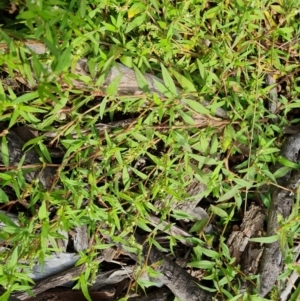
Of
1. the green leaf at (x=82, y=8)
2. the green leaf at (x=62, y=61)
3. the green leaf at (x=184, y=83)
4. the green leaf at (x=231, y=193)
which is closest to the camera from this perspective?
the green leaf at (x=62, y=61)

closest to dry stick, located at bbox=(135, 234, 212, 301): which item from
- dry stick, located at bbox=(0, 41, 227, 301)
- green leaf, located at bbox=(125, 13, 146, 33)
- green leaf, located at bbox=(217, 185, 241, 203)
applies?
dry stick, located at bbox=(0, 41, 227, 301)

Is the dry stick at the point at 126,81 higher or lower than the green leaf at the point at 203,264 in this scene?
higher

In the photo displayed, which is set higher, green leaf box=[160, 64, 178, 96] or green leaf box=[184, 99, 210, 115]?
green leaf box=[160, 64, 178, 96]

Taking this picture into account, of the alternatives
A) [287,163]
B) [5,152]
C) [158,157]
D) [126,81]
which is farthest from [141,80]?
[287,163]

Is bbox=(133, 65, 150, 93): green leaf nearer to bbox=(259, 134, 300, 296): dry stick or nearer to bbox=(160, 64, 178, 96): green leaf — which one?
bbox=(160, 64, 178, 96): green leaf

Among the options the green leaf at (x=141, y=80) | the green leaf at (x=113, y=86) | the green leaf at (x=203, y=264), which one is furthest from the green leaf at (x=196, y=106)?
the green leaf at (x=203, y=264)

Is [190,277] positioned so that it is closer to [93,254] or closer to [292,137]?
[93,254]

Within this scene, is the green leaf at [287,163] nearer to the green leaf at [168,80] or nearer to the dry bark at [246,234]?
the dry bark at [246,234]

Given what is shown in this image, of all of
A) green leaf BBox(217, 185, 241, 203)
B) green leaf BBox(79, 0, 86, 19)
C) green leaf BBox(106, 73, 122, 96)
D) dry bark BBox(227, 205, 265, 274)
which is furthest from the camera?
dry bark BBox(227, 205, 265, 274)
